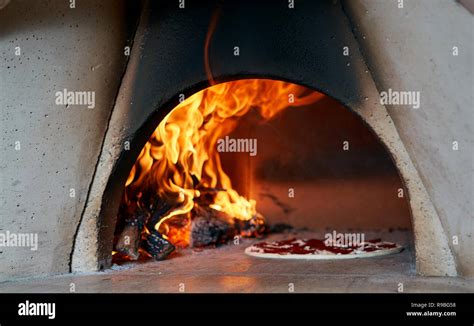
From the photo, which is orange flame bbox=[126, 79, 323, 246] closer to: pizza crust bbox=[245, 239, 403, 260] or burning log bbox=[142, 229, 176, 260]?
burning log bbox=[142, 229, 176, 260]

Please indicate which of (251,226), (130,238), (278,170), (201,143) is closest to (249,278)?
(130,238)

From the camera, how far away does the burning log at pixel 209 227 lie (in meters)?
4.74

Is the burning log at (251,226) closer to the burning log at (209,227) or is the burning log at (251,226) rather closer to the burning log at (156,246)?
the burning log at (209,227)

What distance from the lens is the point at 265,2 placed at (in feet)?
11.2

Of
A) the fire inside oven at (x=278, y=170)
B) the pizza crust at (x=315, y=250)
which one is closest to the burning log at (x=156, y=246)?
the fire inside oven at (x=278, y=170)

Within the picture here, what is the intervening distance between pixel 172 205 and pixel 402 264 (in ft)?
5.16

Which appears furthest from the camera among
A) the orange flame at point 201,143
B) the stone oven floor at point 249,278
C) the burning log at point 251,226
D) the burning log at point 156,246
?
the burning log at point 251,226

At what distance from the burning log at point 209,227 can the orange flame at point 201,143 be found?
79 millimetres

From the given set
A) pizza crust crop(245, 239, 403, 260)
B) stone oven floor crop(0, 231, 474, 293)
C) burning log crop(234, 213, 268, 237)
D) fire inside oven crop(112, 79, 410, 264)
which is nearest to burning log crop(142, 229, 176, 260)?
stone oven floor crop(0, 231, 474, 293)

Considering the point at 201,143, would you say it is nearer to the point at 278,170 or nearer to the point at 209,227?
the point at 209,227

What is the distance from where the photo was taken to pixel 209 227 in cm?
480

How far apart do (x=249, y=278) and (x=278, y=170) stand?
7.91 feet

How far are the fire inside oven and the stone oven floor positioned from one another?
0.78 metres
